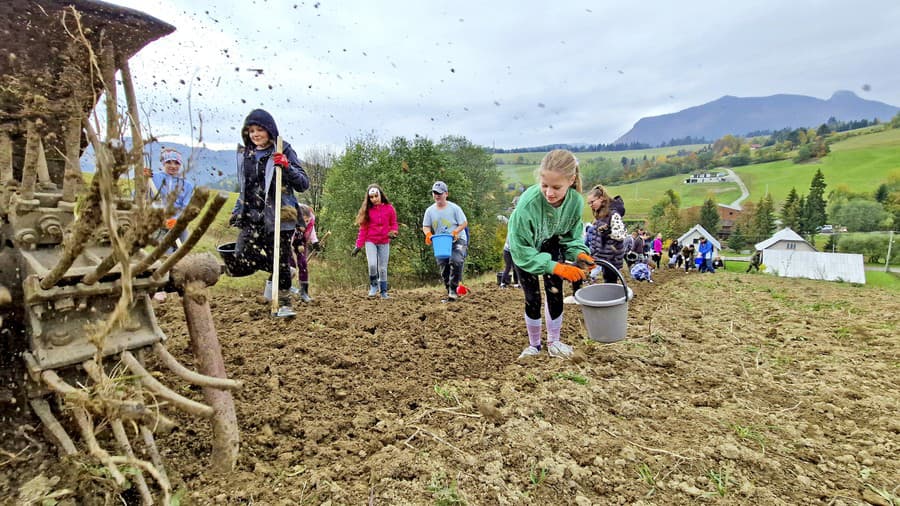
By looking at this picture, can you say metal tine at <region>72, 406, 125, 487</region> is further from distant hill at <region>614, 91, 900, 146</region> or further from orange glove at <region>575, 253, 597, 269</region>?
distant hill at <region>614, 91, 900, 146</region>

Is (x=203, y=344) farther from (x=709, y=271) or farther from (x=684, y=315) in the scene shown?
(x=709, y=271)

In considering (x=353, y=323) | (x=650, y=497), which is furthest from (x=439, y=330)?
(x=650, y=497)

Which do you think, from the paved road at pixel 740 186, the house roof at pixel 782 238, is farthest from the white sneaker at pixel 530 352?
the paved road at pixel 740 186

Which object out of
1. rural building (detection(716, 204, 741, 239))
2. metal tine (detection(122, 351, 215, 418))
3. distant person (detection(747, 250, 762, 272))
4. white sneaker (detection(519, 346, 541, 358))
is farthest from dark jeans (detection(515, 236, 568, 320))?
rural building (detection(716, 204, 741, 239))

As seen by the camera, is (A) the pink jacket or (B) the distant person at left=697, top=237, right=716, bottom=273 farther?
(B) the distant person at left=697, top=237, right=716, bottom=273

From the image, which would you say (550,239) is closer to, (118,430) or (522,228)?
(522,228)

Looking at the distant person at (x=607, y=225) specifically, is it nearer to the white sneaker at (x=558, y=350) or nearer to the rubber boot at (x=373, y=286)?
the rubber boot at (x=373, y=286)

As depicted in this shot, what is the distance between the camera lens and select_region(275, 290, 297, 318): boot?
14.7ft

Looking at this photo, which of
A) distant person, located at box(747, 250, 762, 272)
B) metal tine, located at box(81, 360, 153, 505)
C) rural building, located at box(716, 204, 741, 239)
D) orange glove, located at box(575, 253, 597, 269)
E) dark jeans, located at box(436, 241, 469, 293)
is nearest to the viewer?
metal tine, located at box(81, 360, 153, 505)

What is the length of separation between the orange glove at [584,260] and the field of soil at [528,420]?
30.9 inches

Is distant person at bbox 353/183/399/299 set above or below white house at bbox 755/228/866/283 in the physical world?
above

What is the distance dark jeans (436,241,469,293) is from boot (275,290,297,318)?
2592 mm

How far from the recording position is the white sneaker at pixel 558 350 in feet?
12.2

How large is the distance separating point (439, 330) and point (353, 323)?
0.87 m
